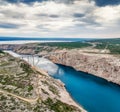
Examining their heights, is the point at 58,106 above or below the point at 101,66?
below

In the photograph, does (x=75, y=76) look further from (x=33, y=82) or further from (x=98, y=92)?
(x=33, y=82)

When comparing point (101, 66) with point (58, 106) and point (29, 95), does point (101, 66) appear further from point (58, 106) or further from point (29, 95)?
point (58, 106)

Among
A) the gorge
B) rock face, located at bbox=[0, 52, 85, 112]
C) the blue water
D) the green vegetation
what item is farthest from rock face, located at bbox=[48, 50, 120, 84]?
the green vegetation

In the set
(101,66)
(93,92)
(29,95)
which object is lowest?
(93,92)

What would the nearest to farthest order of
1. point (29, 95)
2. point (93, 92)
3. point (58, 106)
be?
1. point (58, 106)
2. point (29, 95)
3. point (93, 92)

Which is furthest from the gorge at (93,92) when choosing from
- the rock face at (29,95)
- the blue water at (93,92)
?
the rock face at (29,95)

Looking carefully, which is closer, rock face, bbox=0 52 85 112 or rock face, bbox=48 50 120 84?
rock face, bbox=0 52 85 112

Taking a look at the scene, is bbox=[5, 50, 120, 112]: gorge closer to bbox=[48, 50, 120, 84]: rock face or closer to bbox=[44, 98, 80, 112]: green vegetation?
bbox=[48, 50, 120, 84]: rock face

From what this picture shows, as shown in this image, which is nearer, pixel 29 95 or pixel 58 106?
pixel 58 106

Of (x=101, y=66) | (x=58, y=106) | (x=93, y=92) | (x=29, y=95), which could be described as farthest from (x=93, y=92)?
(x=101, y=66)

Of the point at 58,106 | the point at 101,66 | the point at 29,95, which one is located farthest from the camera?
the point at 101,66
